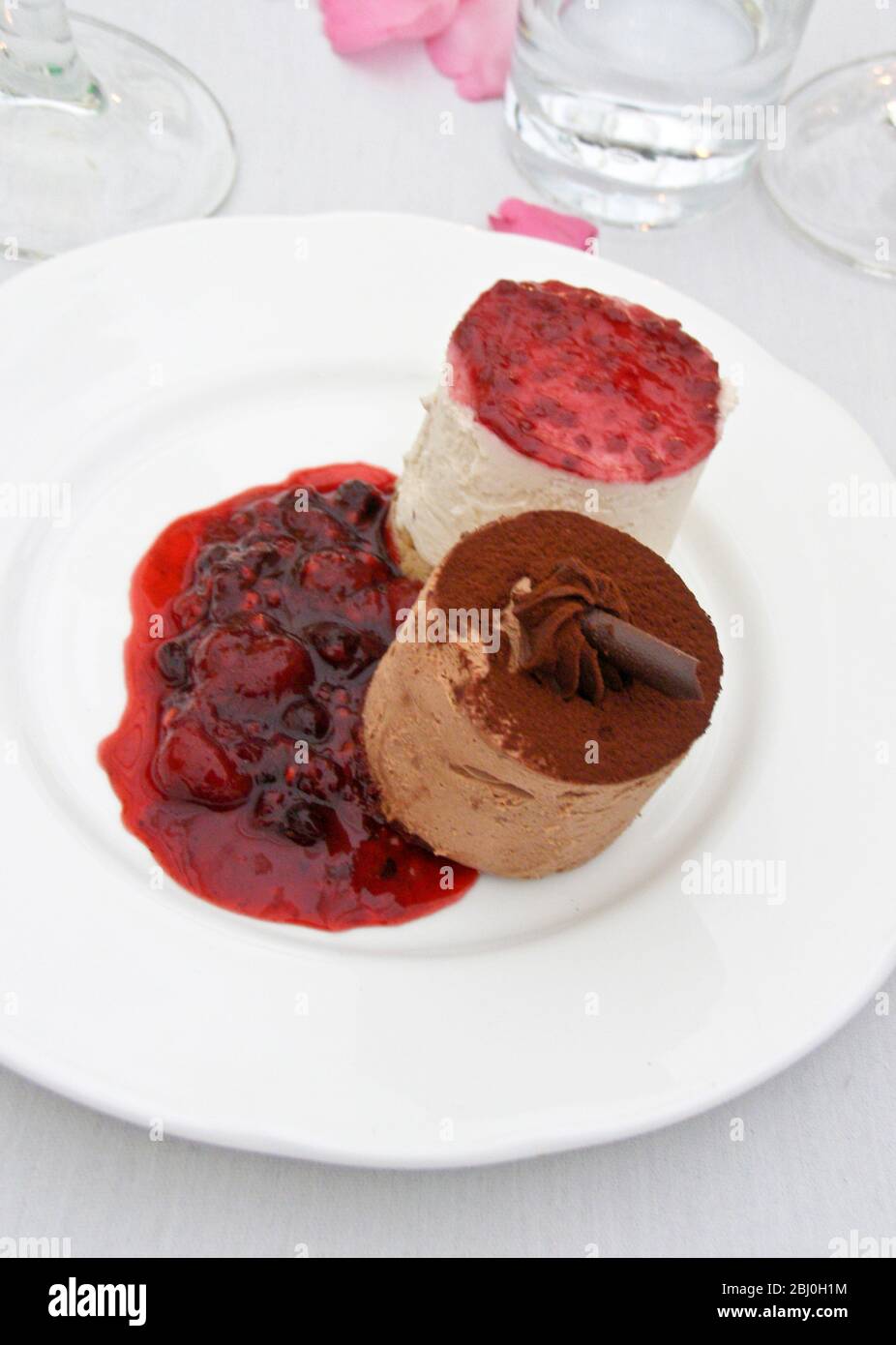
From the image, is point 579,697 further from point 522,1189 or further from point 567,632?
point 522,1189

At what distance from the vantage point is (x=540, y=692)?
64.0 inches

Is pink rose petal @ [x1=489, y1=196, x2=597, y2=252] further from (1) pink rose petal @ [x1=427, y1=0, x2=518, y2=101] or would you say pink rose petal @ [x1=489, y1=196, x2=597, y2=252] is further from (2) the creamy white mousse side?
(2) the creamy white mousse side

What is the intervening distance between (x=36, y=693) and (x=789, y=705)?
117 cm

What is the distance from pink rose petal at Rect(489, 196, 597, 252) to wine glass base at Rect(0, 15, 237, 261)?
572mm

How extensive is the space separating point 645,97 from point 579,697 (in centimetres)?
148

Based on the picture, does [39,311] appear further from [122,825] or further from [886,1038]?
[886,1038]

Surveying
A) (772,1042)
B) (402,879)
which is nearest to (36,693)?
(402,879)

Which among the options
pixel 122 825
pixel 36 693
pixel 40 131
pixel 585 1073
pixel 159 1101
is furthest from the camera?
pixel 40 131

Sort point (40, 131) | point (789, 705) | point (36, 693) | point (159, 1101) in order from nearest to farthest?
1. point (159, 1101)
2. point (36, 693)
3. point (789, 705)
4. point (40, 131)

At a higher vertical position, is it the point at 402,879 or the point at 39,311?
the point at 39,311

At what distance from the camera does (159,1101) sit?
144 cm

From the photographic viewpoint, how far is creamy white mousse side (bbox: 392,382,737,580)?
1.88 meters

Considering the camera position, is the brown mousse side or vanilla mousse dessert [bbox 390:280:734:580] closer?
the brown mousse side

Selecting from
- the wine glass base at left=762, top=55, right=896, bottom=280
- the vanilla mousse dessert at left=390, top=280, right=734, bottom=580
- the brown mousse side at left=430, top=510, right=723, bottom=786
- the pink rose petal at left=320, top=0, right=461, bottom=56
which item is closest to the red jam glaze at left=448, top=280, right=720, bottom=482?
the vanilla mousse dessert at left=390, top=280, right=734, bottom=580
